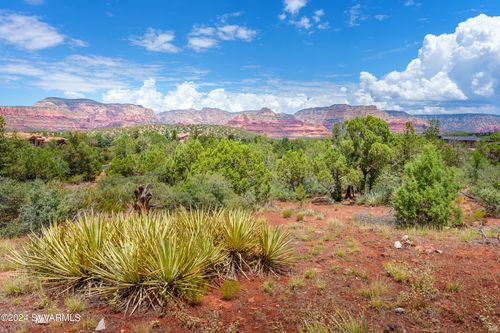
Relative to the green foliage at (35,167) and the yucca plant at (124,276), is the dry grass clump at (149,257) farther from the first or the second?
the green foliage at (35,167)

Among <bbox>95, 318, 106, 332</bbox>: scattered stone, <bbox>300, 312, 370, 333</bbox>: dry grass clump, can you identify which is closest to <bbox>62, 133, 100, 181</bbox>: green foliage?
<bbox>95, 318, 106, 332</bbox>: scattered stone

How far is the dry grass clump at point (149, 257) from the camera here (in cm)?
581

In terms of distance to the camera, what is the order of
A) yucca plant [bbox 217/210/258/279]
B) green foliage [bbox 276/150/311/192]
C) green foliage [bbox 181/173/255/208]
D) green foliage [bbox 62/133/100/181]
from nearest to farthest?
yucca plant [bbox 217/210/258/279] < green foliage [bbox 181/173/255/208] < green foliage [bbox 276/150/311/192] < green foliage [bbox 62/133/100/181]

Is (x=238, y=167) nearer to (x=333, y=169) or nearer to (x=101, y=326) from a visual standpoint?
(x=333, y=169)

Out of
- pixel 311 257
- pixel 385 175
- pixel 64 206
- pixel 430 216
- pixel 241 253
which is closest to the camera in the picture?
pixel 241 253

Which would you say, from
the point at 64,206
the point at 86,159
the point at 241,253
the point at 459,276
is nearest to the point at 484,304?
the point at 459,276

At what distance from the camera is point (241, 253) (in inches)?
304

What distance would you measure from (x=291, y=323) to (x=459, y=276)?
14.0ft

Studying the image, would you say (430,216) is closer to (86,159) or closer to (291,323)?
(291,323)

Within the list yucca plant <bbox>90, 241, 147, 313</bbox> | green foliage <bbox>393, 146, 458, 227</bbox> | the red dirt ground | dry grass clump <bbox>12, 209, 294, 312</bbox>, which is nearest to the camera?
the red dirt ground

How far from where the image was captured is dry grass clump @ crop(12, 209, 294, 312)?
19.1 ft

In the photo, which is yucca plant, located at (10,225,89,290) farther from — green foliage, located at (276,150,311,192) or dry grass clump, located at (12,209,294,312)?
green foliage, located at (276,150,311,192)

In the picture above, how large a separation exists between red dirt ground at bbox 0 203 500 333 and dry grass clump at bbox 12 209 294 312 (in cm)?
35

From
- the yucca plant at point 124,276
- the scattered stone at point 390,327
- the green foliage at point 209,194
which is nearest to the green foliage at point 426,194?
the green foliage at point 209,194
